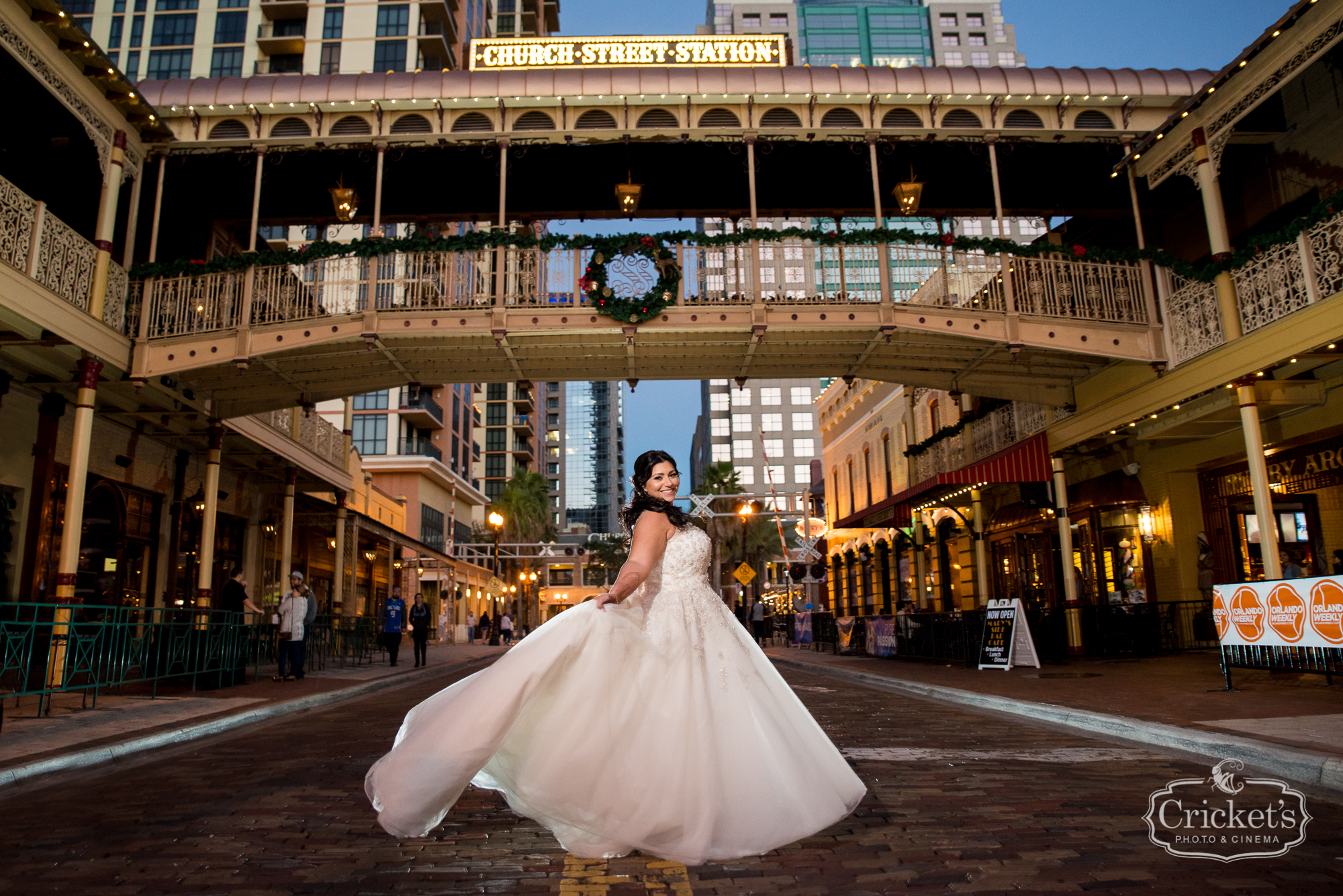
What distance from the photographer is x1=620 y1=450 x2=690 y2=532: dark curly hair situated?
4.59 metres

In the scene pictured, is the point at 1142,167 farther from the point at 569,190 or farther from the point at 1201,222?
the point at 569,190

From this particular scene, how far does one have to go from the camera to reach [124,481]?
1638 cm

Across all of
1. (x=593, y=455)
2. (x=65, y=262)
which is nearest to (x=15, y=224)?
(x=65, y=262)

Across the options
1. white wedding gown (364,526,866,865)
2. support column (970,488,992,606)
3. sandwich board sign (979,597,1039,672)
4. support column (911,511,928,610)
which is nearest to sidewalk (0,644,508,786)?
white wedding gown (364,526,866,865)

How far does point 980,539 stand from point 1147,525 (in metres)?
4.11

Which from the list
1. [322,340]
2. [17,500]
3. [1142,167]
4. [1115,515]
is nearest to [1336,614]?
[1142,167]

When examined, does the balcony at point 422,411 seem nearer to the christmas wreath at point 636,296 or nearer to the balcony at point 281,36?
the balcony at point 281,36

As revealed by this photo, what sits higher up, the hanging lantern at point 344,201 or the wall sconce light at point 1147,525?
the hanging lantern at point 344,201

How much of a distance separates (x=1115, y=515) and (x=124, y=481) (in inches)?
728

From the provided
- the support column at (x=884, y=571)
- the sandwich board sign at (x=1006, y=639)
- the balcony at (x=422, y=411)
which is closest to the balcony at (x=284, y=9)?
the balcony at (x=422, y=411)

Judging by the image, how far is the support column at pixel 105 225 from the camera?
12828 mm

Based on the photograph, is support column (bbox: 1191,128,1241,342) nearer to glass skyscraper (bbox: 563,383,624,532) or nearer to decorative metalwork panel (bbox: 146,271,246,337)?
decorative metalwork panel (bbox: 146,271,246,337)

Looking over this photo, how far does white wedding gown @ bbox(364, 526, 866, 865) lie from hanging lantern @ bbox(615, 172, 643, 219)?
1211 centimetres

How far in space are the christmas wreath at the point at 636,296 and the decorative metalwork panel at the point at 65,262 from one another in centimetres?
674
